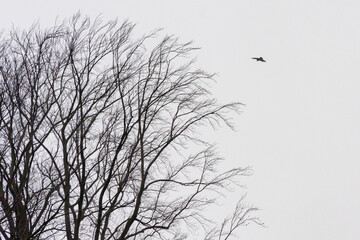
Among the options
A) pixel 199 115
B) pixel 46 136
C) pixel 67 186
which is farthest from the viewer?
pixel 199 115

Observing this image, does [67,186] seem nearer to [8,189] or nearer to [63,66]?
[8,189]

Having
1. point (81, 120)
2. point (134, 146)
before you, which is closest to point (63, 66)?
point (81, 120)

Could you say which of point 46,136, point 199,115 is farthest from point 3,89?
point 199,115

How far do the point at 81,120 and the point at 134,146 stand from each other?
117 centimetres

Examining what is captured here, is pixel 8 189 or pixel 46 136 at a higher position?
pixel 46 136

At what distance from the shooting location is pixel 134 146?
10719mm

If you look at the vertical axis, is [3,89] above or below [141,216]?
above

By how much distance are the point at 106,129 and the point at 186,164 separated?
180cm

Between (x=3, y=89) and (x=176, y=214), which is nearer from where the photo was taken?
(x=3, y=89)

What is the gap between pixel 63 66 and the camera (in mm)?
10961

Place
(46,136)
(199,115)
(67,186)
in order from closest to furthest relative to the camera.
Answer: (67,186) < (46,136) < (199,115)

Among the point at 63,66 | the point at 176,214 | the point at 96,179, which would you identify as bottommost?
the point at 176,214

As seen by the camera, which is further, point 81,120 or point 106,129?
point 106,129

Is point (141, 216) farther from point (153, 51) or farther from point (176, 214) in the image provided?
point (153, 51)
